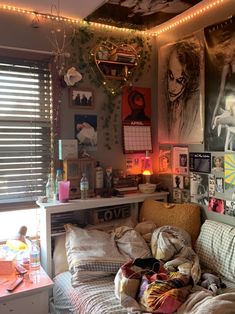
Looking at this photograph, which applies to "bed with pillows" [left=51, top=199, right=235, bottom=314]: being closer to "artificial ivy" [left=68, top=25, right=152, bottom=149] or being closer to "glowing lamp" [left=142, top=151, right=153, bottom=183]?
"glowing lamp" [left=142, top=151, right=153, bottom=183]

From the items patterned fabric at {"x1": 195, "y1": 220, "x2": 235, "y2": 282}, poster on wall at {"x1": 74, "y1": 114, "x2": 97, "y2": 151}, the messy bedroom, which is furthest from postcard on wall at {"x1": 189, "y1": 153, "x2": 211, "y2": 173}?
poster on wall at {"x1": 74, "y1": 114, "x2": 97, "y2": 151}

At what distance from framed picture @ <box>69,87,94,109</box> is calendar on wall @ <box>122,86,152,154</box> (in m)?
0.33

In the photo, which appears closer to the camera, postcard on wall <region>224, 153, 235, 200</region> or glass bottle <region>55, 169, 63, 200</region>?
postcard on wall <region>224, 153, 235, 200</region>

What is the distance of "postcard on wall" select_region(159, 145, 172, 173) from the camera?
8.85ft

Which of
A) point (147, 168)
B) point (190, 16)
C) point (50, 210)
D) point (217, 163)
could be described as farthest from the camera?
point (147, 168)

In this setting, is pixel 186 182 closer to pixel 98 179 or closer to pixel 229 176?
pixel 229 176

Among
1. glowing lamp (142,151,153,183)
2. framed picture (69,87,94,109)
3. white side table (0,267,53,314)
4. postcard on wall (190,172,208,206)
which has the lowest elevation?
white side table (0,267,53,314)

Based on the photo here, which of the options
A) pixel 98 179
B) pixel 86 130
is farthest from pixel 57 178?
pixel 86 130

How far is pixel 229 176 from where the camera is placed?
2.12 m

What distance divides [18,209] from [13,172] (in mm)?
277

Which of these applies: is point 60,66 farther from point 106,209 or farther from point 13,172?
point 106,209

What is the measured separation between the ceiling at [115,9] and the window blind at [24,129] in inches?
16.0

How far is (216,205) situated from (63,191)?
114 centimetres

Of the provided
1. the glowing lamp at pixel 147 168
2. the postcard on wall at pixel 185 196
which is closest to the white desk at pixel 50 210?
the glowing lamp at pixel 147 168
